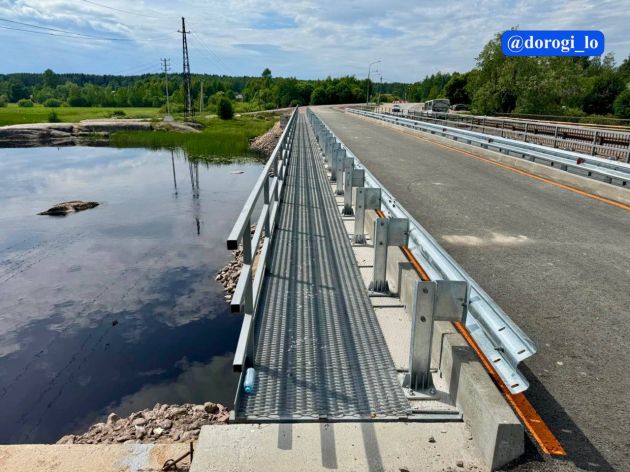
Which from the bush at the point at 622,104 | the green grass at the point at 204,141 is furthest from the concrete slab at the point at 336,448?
the bush at the point at 622,104

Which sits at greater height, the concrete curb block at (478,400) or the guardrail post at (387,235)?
the guardrail post at (387,235)

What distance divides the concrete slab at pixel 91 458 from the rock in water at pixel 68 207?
20.8m

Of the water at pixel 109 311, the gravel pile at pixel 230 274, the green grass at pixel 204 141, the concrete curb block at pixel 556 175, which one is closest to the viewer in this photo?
the water at pixel 109 311

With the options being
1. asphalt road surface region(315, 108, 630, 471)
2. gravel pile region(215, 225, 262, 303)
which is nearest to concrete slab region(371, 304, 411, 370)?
asphalt road surface region(315, 108, 630, 471)

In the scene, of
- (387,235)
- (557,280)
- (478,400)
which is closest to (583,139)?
(557,280)

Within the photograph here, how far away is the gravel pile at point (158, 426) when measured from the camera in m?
6.08

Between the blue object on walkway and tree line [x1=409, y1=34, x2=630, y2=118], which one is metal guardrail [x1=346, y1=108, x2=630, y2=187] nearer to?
the blue object on walkway

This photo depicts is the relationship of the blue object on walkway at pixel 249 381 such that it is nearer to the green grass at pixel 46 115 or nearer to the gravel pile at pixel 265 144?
the gravel pile at pixel 265 144

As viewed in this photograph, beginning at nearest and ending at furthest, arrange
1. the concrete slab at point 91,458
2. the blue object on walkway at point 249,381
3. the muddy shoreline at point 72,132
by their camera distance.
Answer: the blue object on walkway at point 249,381, the concrete slab at point 91,458, the muddy shoreline at point 72,132

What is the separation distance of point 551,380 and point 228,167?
120 feet

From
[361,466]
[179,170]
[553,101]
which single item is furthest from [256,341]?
[553,101]

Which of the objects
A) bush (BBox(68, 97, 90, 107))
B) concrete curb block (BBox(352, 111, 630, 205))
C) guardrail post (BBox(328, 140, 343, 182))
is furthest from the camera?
bush (BBox(68, 97, 90, 107))

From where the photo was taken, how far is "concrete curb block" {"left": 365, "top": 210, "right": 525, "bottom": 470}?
3.00 metres

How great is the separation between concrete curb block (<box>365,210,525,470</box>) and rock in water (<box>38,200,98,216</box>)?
22.7 meters
